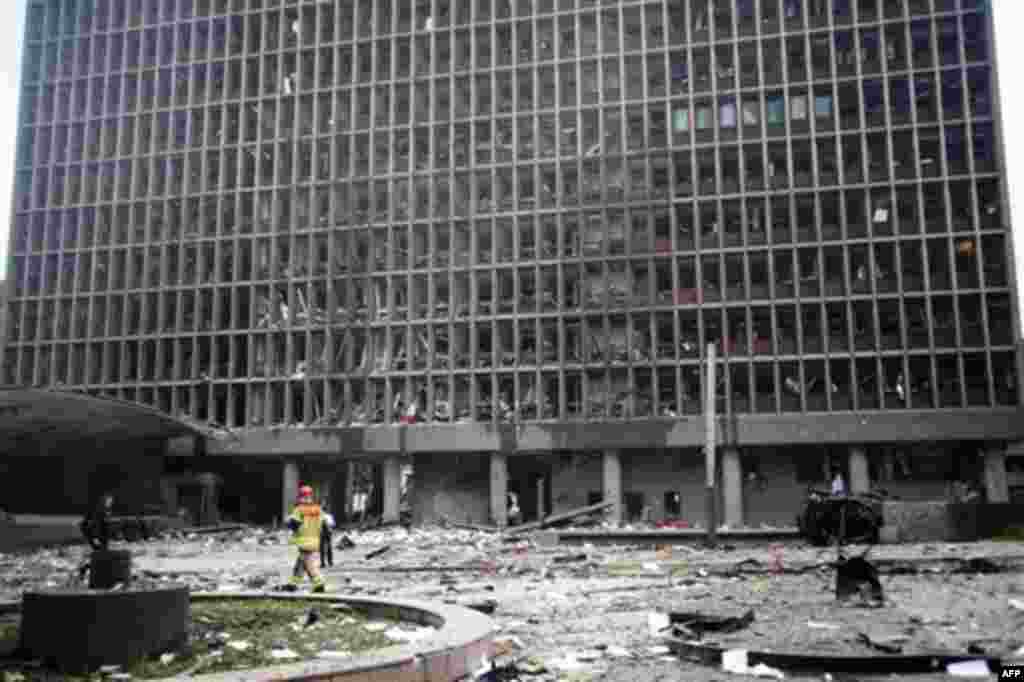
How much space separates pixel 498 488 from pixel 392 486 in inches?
235

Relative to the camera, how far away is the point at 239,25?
213 ft

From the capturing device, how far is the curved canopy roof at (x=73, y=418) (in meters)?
37.3

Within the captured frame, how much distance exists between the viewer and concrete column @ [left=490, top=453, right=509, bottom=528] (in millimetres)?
A: 53412

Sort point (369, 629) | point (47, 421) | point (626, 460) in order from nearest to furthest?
point (369, 629) → point (47, 421) → point (626, 460)

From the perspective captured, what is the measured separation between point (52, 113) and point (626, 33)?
37.1 m

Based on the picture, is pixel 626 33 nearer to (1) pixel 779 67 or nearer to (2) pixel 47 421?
(1) pixel 779 67

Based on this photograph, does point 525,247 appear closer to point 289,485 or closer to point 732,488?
point 732,488

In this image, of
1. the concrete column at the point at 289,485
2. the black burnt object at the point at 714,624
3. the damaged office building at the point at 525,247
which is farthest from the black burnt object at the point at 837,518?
the concrete column at the point at 289,485

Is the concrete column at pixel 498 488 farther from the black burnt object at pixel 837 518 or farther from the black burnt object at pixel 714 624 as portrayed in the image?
the black burnt object at pixel 714 624

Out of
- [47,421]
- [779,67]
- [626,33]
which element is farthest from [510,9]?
[47,421]

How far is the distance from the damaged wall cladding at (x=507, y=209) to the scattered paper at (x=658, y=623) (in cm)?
3964

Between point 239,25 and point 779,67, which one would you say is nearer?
point 779,67

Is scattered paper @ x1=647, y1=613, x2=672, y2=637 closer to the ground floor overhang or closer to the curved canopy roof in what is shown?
the curved canopy roof

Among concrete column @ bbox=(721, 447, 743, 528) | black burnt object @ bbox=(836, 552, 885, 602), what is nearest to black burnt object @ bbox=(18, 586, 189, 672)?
black burnt object @ bbox=(836, 552, 885, 602)
